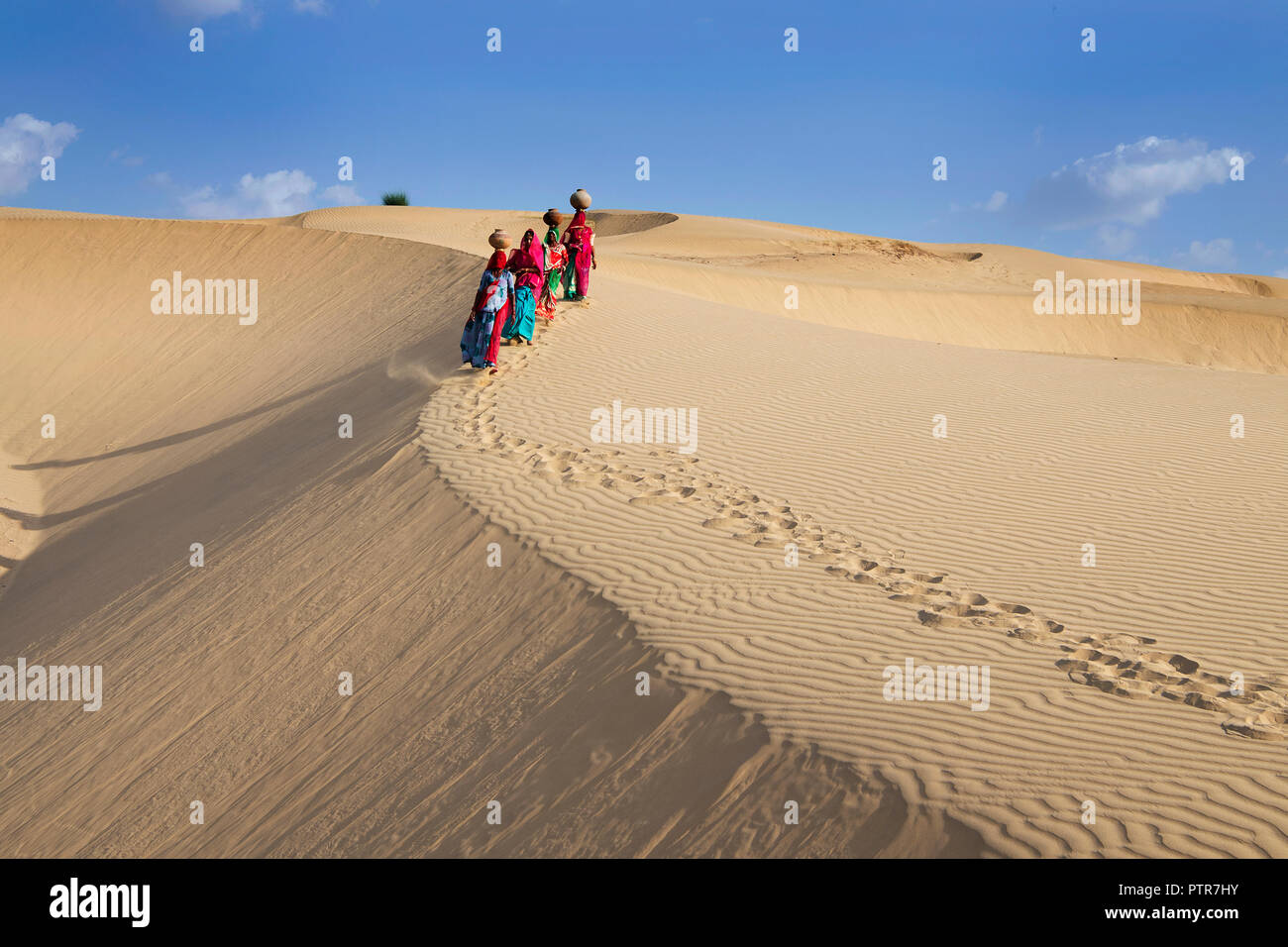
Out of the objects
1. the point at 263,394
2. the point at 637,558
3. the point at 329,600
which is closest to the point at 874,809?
the point at 637,558

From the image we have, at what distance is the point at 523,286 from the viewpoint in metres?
12.8

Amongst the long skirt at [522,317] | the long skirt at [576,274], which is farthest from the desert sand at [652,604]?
the long skirt at [576,274]

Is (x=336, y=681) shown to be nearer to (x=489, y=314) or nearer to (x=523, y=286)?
(x=489, y=314)

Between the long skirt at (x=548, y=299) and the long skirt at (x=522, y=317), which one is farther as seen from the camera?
the long skirt at (x=548, y=299)

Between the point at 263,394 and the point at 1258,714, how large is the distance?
13.9m

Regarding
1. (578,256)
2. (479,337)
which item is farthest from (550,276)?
(479,337)

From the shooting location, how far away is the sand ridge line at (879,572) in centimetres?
505

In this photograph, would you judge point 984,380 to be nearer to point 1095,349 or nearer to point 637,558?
point 637,558

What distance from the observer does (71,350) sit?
61.6 ft

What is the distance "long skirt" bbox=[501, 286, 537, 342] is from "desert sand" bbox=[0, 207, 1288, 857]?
260 mm

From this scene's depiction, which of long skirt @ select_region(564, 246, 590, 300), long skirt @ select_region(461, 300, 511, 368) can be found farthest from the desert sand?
long skirt @ select_region(461, 300, 511, 368)

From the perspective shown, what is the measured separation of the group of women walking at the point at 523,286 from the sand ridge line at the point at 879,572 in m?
1.12

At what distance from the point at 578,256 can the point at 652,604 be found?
9.60 metres

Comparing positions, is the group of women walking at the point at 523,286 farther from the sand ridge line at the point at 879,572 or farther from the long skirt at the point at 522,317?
the sand ridge line at the point at 879,572
